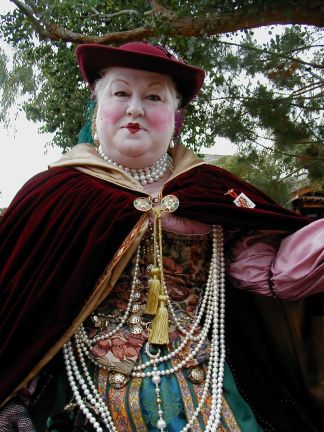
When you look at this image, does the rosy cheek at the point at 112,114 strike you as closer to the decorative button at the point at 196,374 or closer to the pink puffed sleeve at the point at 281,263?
the pink puffed sleeve at the point at 281,263

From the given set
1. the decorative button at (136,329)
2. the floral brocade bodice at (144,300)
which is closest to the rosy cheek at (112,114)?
the floral brocade bodice at (144,300)

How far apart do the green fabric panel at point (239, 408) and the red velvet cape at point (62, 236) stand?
0.55 m

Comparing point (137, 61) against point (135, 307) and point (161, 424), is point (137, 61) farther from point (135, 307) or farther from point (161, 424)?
point (161, 424)

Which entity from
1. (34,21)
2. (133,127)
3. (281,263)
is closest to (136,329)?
(281,263)

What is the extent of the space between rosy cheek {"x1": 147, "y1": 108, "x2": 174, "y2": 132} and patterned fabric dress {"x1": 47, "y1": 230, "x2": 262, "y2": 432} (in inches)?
15.9

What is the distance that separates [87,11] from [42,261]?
4.12 metres

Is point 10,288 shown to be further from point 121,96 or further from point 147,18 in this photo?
point 147,18

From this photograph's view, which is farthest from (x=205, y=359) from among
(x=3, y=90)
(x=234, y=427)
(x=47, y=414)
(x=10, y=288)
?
(x=3, y=90)

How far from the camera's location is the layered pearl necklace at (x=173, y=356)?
72.0 inches

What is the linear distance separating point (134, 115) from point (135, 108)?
1.0 inches

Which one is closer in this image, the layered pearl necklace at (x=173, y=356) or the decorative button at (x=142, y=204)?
the layered pearl necklace at (x=173, y=356)

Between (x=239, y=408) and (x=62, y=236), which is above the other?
(x=62, y=236)

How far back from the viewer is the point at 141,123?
6.98 ft

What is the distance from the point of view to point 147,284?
201cm
